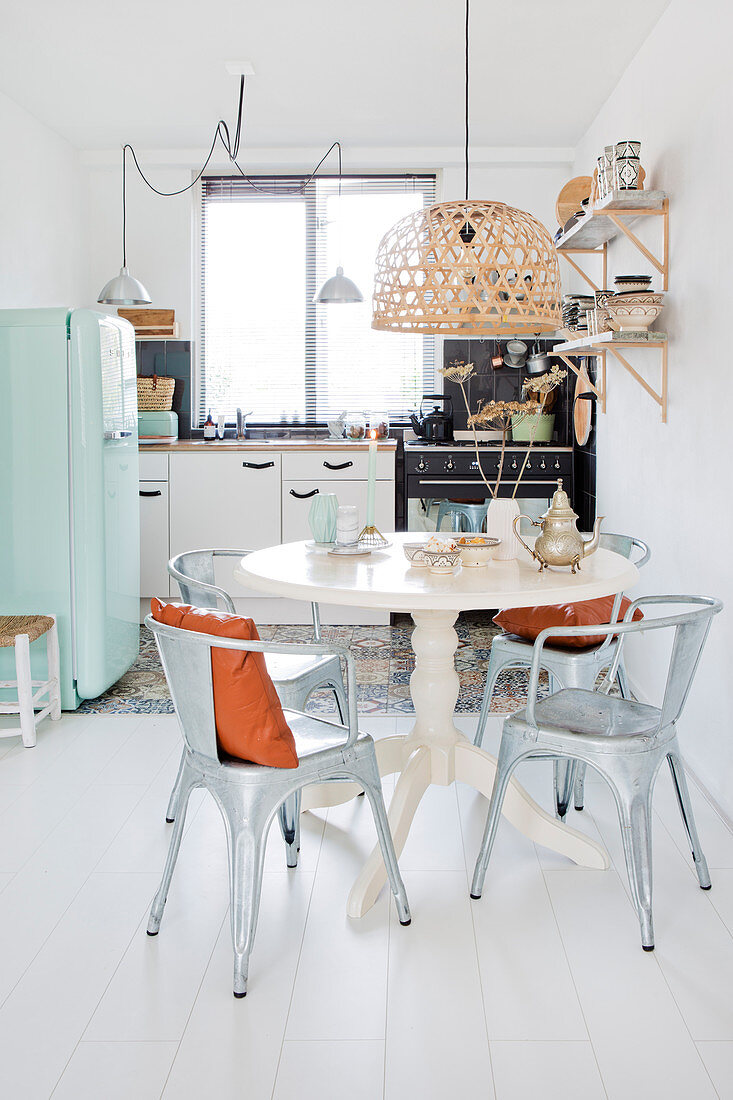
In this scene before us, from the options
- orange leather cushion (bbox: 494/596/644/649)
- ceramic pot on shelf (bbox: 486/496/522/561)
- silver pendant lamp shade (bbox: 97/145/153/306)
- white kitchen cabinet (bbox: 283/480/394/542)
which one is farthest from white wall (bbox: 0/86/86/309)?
orange leather cushion (bbox: 494/596/644/649)

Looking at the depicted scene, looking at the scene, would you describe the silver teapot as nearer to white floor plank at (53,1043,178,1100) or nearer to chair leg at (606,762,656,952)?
chair leg at (606,762,656,952)

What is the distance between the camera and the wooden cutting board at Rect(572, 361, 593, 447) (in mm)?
4712

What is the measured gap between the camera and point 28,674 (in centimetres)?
334

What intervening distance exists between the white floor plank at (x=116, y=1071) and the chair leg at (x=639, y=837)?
1.02 metres

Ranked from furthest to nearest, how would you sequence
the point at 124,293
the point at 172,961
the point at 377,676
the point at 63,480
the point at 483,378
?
the point at 483,378, the point at 124,293, the point at 377,676, the point at 63,480, the point at 172,961

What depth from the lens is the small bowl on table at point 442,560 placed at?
8.02 ft

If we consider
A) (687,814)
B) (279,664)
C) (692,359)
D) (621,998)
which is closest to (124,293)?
(279,664)

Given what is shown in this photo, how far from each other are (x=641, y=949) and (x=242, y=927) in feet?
2.89

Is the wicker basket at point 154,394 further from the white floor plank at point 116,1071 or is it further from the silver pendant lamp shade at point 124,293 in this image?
the white floor plank at point 116,1071

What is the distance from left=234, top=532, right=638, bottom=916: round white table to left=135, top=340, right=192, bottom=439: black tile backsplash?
3.06 m

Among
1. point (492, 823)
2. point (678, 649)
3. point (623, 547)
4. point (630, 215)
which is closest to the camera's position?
point (678, 649)

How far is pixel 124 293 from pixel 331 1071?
13.5 ft

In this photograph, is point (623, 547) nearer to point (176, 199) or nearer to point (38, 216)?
point (38, 216)

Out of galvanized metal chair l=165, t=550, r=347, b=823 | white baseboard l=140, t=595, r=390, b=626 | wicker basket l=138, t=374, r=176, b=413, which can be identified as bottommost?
white baseboard l=140, t=595, r=390, b=626
